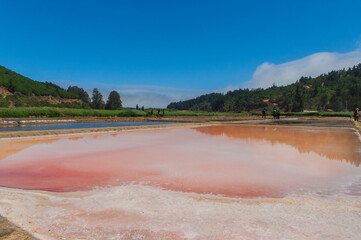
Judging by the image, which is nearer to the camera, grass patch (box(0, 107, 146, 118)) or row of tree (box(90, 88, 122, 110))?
grass patch (box(0, 107, 146, 118))

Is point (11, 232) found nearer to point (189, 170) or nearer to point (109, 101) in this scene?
point (189, 170)

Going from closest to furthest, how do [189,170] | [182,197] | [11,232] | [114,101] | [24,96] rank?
1. [11,232]
2. [182,197]
3. [189,170]
4. [114,101]
5. [24,96]

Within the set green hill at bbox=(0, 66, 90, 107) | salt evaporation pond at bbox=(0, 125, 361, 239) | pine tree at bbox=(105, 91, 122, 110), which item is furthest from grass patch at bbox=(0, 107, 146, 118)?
green hill at bbox=(0, 66, 90, 107)

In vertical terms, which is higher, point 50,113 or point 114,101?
point 114,101

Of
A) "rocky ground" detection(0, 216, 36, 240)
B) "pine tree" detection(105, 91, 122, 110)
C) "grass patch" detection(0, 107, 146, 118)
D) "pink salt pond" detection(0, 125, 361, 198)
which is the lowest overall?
"pink salt pond" detection(0, 125, 361, 198)

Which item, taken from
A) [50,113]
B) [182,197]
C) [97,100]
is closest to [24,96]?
[97,100]

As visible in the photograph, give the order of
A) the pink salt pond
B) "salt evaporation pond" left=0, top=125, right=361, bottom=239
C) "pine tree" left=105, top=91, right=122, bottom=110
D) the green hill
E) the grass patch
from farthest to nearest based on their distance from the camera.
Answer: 1. "pine tree" left=105, top=91, right=122, bottom=110
2. the green hill
3. the grass patch
4. the pink salt pond
5. "salt evaporation pond" left=0, top=125, right=361, bottom=239

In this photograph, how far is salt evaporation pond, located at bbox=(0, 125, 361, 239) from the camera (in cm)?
279

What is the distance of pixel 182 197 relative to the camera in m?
3.83

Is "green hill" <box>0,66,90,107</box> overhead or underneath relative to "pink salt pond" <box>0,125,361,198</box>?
overhead

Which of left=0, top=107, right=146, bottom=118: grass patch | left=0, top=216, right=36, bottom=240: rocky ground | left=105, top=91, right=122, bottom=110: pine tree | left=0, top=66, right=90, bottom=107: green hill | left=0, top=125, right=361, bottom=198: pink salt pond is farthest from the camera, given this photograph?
left=105, top=91, right=122, bottom=110: pine tree

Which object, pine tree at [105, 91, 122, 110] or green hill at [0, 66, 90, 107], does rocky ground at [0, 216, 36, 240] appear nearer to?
green hill at [0, 66, 90, 107]

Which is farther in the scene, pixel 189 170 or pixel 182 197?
pixel 189 170

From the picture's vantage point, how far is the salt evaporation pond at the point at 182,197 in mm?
2793
